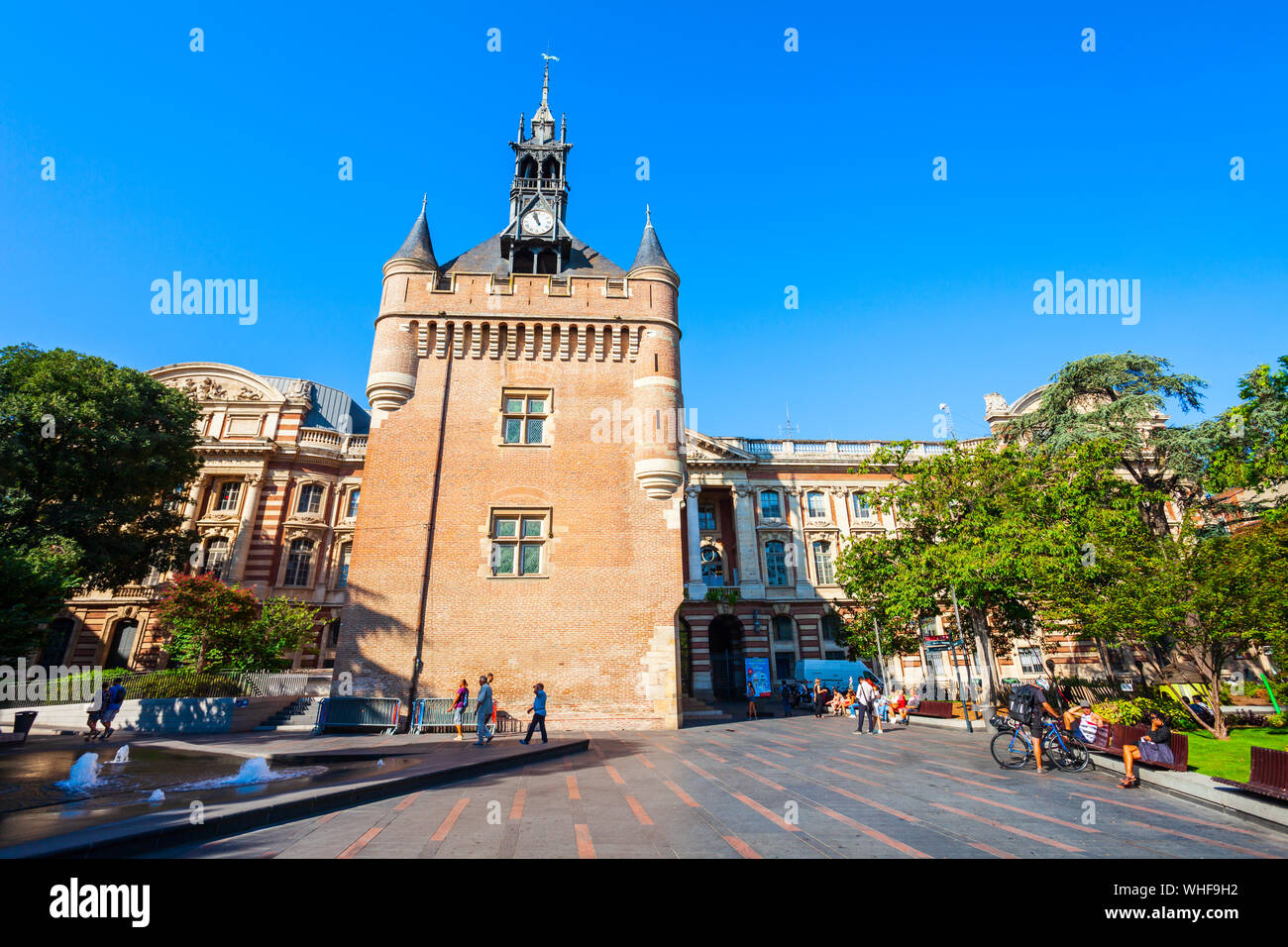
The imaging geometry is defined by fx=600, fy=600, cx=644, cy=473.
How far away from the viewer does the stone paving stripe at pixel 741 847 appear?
546cm

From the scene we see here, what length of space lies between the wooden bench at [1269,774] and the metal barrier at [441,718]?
15.3 m

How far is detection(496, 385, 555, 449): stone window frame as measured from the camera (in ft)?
68.5

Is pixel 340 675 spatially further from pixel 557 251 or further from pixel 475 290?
pixel 557 251

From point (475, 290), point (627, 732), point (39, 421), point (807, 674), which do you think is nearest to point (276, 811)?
point (627, 732)

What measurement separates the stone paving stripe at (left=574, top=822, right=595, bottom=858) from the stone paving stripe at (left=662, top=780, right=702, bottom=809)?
5.88 feet

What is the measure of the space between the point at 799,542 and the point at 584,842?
117 feet

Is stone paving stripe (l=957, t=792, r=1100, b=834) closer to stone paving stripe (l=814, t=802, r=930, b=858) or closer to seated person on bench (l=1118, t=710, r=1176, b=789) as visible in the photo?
stone paving stripe (l=814, t=802, r=930, b=858)

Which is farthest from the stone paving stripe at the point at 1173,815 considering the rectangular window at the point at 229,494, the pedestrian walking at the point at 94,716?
the rectangular window at the point at 229,494

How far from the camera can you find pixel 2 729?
19641 mm

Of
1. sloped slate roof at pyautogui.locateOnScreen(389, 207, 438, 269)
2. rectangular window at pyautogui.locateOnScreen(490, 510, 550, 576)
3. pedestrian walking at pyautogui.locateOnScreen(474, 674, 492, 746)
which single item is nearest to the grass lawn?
pedestrian walking at pyautogui.locateOnScreen(474, 674, 492, 746)

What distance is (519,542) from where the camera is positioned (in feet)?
64.2

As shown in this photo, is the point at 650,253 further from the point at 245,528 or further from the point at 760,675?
the point at 245,528

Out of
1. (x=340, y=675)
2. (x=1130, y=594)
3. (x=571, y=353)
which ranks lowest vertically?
(x=340, y=675)
